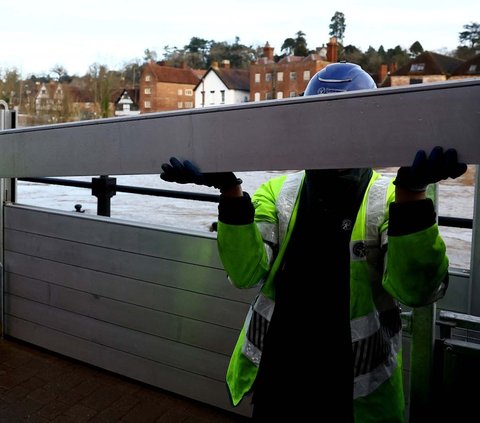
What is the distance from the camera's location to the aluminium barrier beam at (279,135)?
0.94 m

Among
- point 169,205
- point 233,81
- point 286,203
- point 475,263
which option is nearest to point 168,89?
point 233,81

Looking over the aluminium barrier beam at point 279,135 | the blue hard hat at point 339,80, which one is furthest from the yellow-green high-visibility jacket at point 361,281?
the aluminium barrier beam at point 279,135

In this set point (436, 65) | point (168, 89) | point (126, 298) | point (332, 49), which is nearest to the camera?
point (332, 49)

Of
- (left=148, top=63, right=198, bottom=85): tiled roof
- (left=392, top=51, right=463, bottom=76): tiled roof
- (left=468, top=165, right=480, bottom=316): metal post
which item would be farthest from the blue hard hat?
(left=148, top=63, right=198, bottom=85): tiled roof

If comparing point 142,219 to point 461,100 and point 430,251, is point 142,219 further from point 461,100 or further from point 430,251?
point 461,100

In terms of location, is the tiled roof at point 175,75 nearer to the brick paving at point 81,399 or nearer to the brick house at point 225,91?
the brick house at point 225,91

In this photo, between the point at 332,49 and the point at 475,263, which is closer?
the point at 475,263

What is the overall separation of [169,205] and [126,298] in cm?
77

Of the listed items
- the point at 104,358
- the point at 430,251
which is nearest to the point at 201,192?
the point at 104,358

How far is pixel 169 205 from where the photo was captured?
4.09 meters

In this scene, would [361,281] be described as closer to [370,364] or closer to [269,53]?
[370,364]

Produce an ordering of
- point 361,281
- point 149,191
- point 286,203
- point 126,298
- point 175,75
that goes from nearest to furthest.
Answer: point 361,281
point 286,203
point 126,298
point 149,191
point 175,75

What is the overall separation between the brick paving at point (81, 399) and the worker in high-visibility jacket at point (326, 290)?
1.85m

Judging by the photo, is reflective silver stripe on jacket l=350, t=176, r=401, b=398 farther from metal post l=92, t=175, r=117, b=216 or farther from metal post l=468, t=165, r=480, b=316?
metal post l=92, t=175, r=117, b=216
